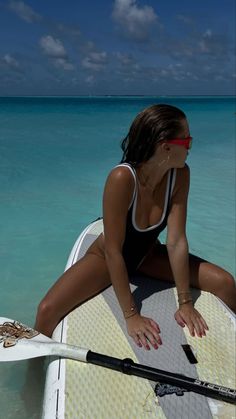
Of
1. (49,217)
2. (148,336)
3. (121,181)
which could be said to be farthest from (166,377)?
(49,217)

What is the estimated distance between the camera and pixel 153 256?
8.61ft

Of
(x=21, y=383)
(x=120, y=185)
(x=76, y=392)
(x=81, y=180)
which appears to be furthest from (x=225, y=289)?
(x=81, y=180)

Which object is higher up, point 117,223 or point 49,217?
point 117,223

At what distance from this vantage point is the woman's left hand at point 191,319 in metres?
2.25

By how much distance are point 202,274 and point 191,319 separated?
12.6 inches

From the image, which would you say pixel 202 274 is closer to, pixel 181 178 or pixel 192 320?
pixel 192 320

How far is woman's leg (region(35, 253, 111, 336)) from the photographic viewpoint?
7.86 ft

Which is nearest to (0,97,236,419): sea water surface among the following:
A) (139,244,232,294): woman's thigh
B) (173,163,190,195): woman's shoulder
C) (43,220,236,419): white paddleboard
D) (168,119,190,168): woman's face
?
(43,220,236,419): white paddleboard

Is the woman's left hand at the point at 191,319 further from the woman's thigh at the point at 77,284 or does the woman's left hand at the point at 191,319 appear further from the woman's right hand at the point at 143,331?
the woman's thigh at the point at 77,284

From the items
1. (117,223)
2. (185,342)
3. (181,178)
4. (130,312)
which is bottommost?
(185,342)

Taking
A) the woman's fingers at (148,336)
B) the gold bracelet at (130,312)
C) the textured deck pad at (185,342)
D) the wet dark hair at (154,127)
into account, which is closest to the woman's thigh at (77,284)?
the textured deck pad at (185,342)

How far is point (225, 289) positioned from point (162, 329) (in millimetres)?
479

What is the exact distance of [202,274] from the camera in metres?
2.53

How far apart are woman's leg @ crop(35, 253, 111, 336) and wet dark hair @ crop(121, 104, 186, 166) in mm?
661
